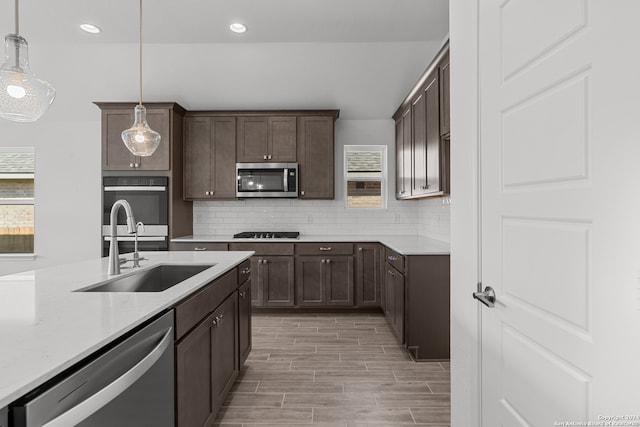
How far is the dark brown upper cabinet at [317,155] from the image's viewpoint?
486cm

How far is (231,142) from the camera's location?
15.9ft

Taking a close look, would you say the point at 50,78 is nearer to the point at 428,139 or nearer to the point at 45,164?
the point at 45,164

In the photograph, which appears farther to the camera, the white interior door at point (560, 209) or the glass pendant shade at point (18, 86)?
the glass pendant shade at point (18, 86)

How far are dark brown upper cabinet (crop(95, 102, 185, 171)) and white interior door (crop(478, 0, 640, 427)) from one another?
12.8 ft

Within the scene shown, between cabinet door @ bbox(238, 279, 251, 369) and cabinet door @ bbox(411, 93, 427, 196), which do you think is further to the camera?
cabinet door @ bbox(411, 93, 427, 196)

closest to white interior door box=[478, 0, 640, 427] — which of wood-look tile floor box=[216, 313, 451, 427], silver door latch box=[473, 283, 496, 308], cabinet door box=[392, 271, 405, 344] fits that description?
silver door latch box=[473, 283, 496, 308]

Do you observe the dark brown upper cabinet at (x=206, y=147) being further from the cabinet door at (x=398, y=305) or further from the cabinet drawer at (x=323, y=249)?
the cabinet door at (x=398, y=305)

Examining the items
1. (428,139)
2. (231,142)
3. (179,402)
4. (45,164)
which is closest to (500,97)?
(179,402)

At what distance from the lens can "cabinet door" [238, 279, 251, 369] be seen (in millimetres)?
2752

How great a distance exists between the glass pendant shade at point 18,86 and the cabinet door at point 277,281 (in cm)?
307

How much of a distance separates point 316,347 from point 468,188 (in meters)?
2.49

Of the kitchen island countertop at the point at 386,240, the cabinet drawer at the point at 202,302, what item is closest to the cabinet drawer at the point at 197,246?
the kitchen island countertop at the point at 386,240

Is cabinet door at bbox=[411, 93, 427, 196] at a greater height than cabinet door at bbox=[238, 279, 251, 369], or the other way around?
cabinet door at bbox=[411, 93, 427, 196]

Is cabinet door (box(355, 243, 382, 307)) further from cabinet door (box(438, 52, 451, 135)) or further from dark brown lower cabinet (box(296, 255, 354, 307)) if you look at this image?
cabinet door (box(438, 52, 451, 135))
